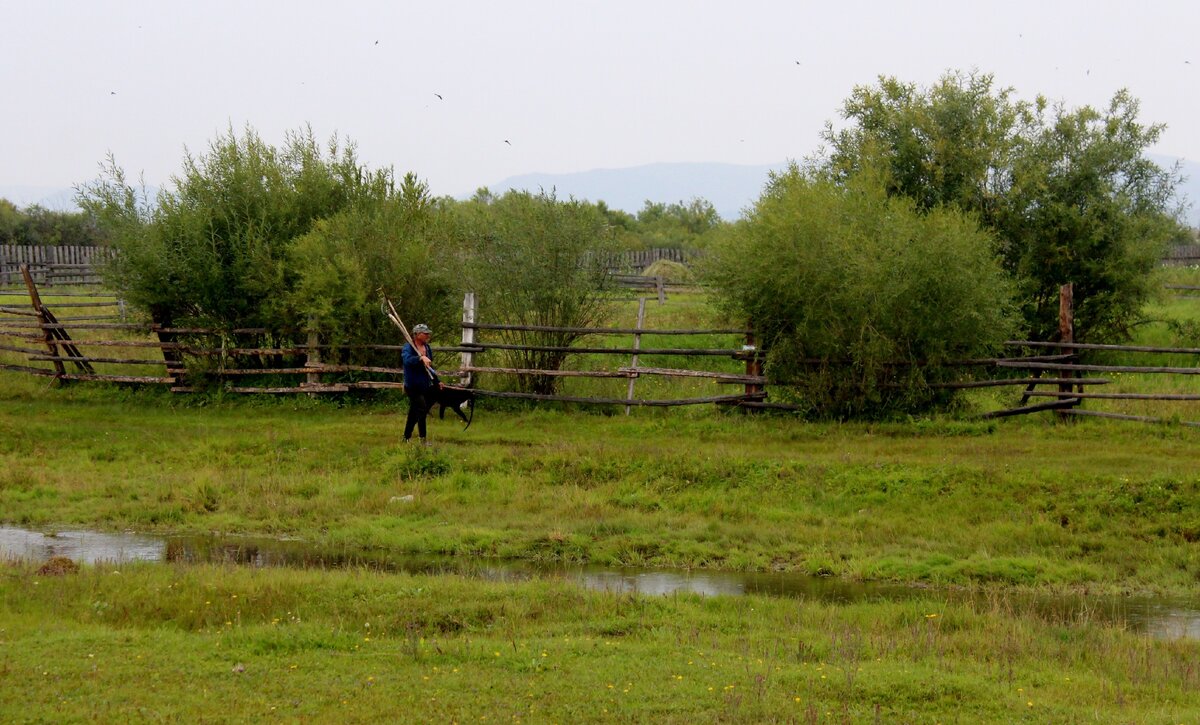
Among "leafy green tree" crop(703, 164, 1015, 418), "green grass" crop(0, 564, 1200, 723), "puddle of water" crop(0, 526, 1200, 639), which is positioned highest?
"leafy green tree" crop(703, 164, 1015, 418)

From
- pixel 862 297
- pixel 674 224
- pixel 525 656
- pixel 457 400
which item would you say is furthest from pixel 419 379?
pixel 674 224

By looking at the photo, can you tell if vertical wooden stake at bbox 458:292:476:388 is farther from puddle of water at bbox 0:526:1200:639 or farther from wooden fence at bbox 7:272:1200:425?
puddle of water at bbox 0:526:1200:639

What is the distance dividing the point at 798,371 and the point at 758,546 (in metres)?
5.92

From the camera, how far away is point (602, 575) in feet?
39.2

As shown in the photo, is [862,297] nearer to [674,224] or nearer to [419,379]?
[419,379]

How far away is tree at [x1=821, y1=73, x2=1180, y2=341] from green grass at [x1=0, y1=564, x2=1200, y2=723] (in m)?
15.9

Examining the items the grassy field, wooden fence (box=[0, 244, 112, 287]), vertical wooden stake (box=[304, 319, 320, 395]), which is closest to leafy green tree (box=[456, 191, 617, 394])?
the grassy field

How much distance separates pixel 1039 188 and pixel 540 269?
11122 mm

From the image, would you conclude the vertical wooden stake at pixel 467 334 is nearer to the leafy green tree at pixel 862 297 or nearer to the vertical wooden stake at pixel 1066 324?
the leafy green tree at pixel 862 297

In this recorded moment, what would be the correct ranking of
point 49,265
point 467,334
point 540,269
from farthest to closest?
point 49,265
point 467,334
point 540,269

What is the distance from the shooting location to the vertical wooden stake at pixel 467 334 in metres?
20.3

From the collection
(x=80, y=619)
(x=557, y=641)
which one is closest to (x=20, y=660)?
(x=80, y=619)

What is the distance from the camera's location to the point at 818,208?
18203 mm

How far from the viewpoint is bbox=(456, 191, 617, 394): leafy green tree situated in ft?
65.0
